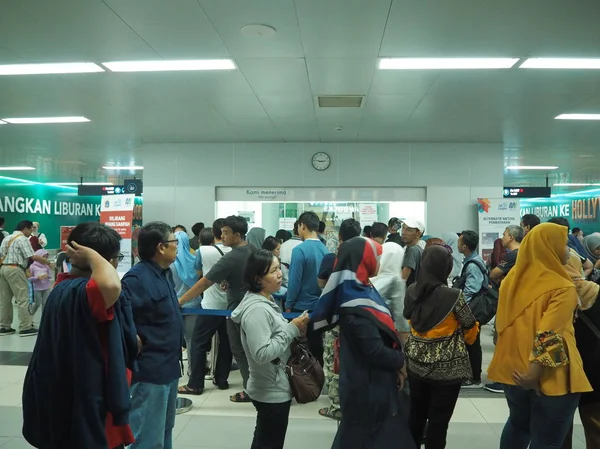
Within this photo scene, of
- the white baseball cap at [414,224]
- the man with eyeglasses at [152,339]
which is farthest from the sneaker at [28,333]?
the white baseball cap at [414,224]

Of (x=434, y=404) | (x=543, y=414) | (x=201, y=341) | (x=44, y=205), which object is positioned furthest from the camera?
(x=44, y=205)

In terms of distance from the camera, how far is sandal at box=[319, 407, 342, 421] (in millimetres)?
3916

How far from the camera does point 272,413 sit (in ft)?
7.68

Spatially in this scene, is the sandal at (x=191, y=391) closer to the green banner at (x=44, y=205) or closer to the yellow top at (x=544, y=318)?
the yellow top at (x=544, y=318)

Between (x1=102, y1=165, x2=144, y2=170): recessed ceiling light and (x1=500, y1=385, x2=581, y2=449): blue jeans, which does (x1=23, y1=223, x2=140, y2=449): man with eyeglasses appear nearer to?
(x1=500, y1=385, x2=581, y2=449): blue jeans

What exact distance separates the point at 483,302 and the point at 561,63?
243cm

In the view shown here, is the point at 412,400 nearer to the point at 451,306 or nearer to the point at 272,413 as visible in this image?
the point at 451,306

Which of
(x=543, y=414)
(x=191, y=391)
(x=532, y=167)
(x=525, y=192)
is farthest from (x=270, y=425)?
(x=532, y=167)

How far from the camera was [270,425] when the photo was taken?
2.35 metres

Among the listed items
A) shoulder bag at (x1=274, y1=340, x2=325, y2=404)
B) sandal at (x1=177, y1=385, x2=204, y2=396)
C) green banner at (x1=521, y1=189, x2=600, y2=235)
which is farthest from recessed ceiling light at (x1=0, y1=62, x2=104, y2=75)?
green banner at (x1=521, y1=189, x2=600, y2=235)

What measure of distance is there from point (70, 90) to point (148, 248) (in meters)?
4.04

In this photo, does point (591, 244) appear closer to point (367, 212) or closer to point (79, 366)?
point (79, 366)

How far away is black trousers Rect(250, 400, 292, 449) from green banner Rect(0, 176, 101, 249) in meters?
15.8

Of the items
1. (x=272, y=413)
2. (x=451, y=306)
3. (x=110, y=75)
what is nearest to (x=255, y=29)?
(x=110, y=75)
